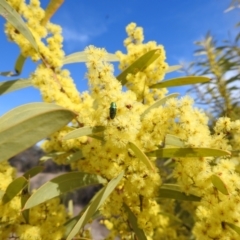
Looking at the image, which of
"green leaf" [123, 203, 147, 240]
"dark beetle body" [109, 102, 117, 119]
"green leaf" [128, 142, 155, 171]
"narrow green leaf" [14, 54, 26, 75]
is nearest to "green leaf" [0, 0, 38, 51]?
"narrow green leaf" [14, 54, 26, 75]

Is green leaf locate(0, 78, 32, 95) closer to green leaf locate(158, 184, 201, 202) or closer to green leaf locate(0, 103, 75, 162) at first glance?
green leaf locate(0, 103, 75, 162)

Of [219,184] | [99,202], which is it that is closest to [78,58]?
[99,202]

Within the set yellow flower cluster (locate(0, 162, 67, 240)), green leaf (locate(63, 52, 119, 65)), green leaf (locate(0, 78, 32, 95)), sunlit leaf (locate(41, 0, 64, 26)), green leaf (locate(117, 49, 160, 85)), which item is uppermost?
sunlit leaf (locate(41, 0, 64, 26))

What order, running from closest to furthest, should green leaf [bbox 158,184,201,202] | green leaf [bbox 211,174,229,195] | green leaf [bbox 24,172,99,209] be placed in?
1. green leaf [bbox 211,174,229,195]
2. green leaf [bbox 24,172,99,209]
3. green leaf [bbox 158,184,201,202]

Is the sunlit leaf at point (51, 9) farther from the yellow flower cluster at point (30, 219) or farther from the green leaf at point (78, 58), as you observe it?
the yellow flower cluster at point (30, 219)

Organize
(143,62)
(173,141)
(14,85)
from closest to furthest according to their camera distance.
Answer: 1. (173,141)
2. (143,62)
3. (14,85)

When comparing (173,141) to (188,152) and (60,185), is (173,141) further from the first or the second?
(60,185)
